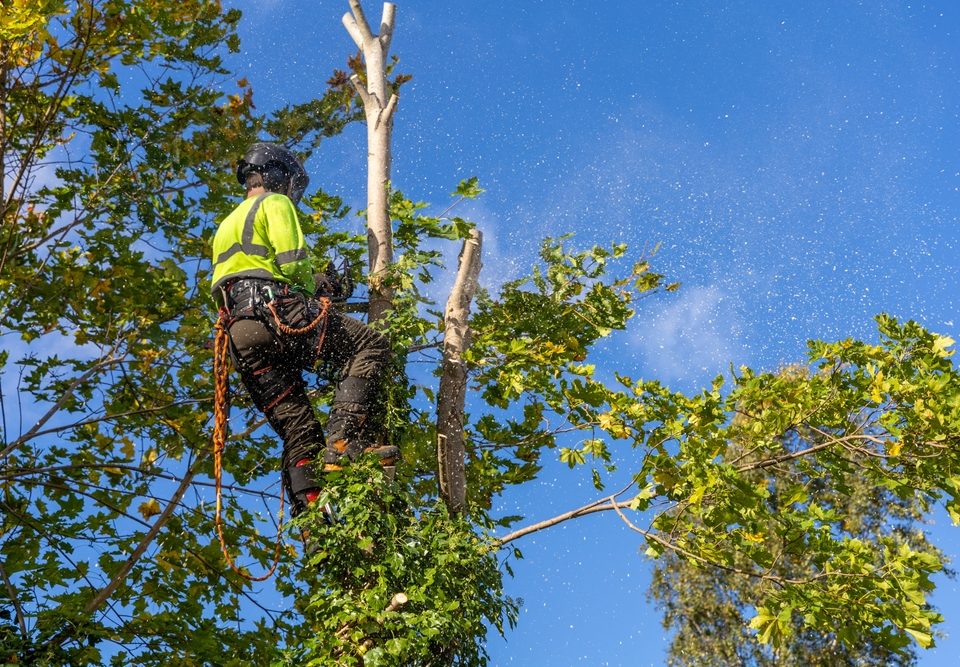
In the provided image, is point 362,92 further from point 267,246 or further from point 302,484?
point 302,484

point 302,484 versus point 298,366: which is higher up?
point 298,366

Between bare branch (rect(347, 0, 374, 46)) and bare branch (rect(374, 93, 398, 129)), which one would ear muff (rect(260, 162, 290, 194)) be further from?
bare branch (rect(347, 0, 374, 46))

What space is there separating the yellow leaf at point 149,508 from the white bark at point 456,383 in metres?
3.29

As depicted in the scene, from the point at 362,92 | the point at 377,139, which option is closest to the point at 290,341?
the point at 377,139

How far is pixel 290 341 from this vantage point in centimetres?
658

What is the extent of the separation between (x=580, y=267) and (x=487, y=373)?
110 centimetres

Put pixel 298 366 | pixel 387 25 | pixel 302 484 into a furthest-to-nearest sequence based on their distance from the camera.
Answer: pixel 387 25 < pixel 298 366 < pixel 302 484

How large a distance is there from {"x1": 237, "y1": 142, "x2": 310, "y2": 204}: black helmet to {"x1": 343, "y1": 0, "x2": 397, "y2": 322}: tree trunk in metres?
0.79

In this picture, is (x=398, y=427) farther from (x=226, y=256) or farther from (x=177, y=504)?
(x=177, y=504)

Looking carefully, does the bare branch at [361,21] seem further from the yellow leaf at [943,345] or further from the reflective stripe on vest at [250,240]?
the yellow leaf at [943,345]

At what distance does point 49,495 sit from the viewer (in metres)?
8.52

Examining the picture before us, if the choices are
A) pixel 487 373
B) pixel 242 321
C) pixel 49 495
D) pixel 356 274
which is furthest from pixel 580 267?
pixel 49 495

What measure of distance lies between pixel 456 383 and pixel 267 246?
5.24 feet

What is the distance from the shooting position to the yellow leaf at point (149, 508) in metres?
8.94
